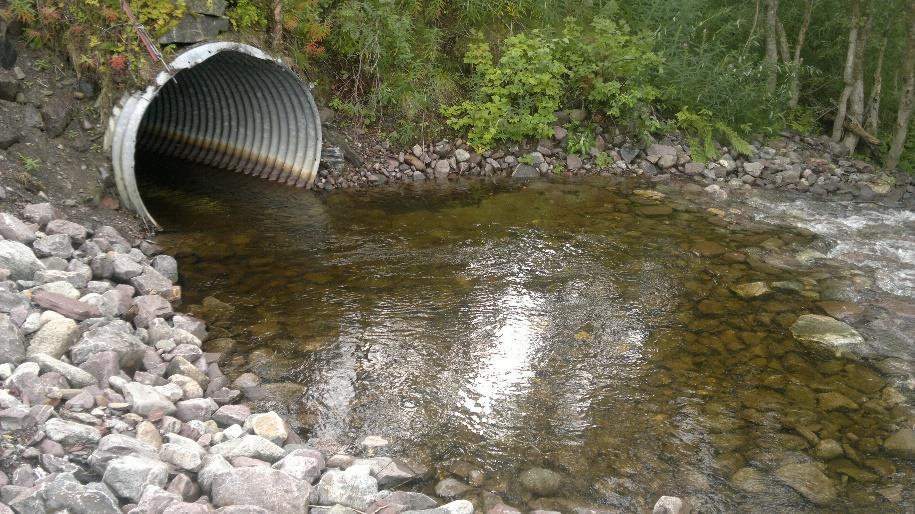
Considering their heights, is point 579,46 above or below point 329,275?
above

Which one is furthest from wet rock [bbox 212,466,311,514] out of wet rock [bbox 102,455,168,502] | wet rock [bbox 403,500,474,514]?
wet rock [bbox 403,500,474,514]

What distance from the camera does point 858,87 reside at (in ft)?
34.2

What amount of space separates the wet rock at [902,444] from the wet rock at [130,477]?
4308 millimetres

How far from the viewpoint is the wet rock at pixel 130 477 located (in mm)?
3424

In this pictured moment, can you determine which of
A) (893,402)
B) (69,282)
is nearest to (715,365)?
(893,402)

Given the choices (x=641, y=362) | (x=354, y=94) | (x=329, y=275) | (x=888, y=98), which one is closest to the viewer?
(x=641, y=362)

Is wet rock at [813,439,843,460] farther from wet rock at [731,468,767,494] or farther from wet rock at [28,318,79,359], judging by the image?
wet rock at [28,318,79,359]

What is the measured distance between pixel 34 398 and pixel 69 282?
1.73m

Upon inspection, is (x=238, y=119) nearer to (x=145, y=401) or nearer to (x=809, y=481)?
(x=145, y=401)

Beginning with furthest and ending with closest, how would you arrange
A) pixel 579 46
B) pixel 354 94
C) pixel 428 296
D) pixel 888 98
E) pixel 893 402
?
pixel 888 98, pixel 579 46, pixel 354 94, pixel 428 296, pixel 893 402

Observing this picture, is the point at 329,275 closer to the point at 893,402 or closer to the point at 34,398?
the point at 34,398

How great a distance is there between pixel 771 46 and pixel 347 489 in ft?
30.5

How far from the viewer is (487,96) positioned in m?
10.2

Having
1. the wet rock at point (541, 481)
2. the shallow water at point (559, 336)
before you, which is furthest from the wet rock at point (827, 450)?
the wet rock at point (541, 481)
